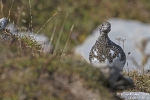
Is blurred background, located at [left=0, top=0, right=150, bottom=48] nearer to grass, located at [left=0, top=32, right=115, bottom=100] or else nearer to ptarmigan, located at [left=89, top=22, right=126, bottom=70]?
ptarmigan, located at [left=89, top=22, right=126, bottom=70]

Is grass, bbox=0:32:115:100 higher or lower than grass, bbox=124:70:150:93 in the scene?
higher

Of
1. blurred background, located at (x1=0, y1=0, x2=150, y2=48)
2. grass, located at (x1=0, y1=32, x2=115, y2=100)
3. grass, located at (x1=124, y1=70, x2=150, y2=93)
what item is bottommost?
grass, located at (x1=124, y1=70, x2=150, y2=93)

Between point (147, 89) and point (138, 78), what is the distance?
1.38 ft

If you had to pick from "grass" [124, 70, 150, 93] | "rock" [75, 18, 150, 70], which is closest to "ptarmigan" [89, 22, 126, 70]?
"grass" [124, 70, 150, 93]

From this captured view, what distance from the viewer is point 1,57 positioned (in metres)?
5.77

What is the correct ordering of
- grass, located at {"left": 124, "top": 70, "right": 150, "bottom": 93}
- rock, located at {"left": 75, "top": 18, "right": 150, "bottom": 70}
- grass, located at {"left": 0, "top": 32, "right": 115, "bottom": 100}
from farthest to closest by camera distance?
rock, located at {"left": 75, "top": 18, "right": 150, "bottom": 70} < grass, located at {"left": 124, "top": 70, "right": 150, "bottom": 93} < grass, located at {"left": 0, "top": 32, "right": 115, "bottom": 100}

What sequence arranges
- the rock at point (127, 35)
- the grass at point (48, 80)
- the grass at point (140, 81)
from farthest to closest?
the rock at point (127, 35) → the grass at point (140, 81) → the grass at point (48, 80)

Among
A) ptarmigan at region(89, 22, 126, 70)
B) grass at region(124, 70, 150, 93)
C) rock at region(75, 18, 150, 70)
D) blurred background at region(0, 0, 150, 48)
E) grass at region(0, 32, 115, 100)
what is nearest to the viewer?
grass at region(0, 32, 115, 100)

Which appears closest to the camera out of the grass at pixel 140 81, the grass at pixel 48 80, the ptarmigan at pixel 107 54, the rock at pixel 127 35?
the grass at pixel 48 80

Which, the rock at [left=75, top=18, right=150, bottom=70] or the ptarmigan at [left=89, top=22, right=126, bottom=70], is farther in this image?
the rock at [left=75, top=18, right=150, bottom=70]

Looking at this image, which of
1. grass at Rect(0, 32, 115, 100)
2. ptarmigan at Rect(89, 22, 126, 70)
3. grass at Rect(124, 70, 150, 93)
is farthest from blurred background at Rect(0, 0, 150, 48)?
grass at Rect(0, 32, 115, 100)

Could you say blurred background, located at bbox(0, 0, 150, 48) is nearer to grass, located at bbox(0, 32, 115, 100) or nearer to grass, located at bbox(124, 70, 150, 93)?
grass, located at bbox(124, 70, 150, 93)

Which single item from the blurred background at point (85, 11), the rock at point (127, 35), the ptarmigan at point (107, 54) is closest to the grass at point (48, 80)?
the ptarmigan at point (107, 54)

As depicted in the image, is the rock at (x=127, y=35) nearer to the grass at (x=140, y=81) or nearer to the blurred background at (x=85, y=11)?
the blurred background at (x=85, y=11)
